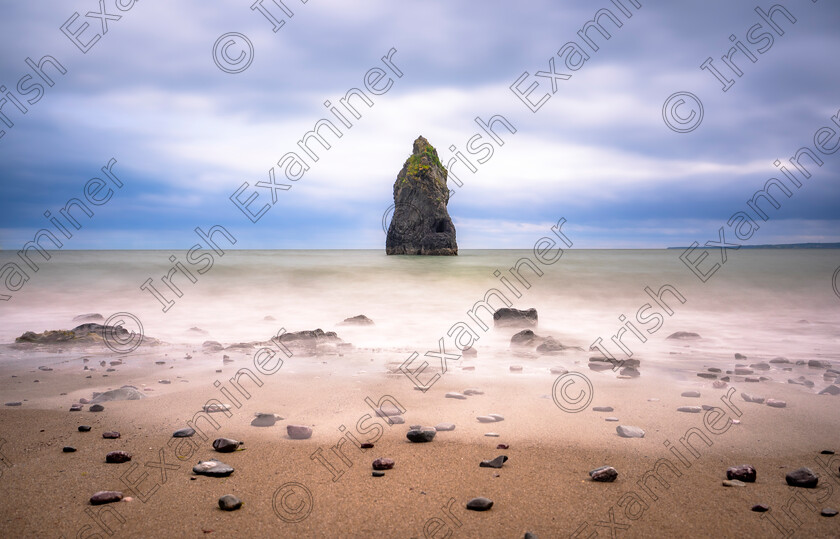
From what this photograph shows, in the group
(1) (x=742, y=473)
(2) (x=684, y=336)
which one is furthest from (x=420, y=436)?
(2) (x=684, y=336)

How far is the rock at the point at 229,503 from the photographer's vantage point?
9.39ft

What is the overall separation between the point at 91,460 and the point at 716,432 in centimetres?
512

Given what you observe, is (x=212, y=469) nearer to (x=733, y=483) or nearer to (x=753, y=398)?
(x=733, y=483)

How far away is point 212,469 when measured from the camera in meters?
3.35

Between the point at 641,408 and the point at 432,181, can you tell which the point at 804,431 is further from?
the point at 432,181

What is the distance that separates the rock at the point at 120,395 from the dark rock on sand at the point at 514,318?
7.85 m

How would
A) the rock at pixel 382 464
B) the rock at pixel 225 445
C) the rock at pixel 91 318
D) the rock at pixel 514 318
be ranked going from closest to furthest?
the rock at pixel 382 464, the rock at pixel 225 445, the rock at pixel 514 318, the rock at pixel 91 318

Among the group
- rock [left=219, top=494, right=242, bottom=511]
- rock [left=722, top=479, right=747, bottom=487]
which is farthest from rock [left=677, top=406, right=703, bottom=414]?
rock [left=219, top=494, right=242, bottom=511]

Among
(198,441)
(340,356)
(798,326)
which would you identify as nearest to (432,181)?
(798,326)

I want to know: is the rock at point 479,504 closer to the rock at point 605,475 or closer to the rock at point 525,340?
the rock at point 605,475

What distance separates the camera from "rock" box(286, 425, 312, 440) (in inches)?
160

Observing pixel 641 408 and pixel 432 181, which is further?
pixel 432 181

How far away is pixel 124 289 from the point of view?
1923cm

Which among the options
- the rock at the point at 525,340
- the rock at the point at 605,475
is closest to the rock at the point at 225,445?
the rock at the point at 605,475
